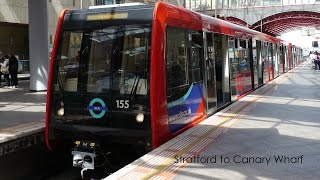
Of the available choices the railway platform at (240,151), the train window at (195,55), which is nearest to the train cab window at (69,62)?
the railway platform at (240,151)

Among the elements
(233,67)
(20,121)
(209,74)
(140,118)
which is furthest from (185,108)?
(233,67)

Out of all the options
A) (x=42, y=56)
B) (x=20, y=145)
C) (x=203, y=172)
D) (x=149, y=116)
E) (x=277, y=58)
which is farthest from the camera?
(x=277, y=58)

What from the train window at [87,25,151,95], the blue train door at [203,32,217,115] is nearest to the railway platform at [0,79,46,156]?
the train window at [87,25,151,95]

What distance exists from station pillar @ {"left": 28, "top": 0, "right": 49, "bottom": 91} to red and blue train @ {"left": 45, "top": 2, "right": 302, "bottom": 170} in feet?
A: 27.6

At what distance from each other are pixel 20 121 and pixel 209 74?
396 cm

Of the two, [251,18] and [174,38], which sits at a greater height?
[251,18]

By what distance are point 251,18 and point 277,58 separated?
1465 inches

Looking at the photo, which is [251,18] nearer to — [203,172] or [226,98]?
[226,98]

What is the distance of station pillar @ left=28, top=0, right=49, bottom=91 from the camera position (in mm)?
15102

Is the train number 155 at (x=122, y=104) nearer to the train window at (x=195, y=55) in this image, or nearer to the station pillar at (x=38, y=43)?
the train window at (x=195, y=55)

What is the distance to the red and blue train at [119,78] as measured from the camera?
6.33 m

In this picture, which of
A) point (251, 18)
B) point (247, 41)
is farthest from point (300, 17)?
point (247, 41)

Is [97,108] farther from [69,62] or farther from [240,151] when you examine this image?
[240,151]

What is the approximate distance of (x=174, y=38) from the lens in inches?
279
